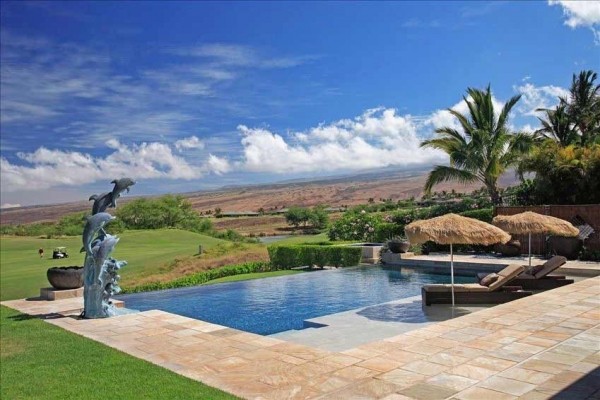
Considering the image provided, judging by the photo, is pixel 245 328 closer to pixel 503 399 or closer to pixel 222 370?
pixel 222 370

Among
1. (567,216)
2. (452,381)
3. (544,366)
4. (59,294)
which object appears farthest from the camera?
(567,216)

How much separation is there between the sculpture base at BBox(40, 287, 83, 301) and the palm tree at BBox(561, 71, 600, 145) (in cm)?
2736

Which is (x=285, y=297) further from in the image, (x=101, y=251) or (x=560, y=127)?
(x=560, y=127)

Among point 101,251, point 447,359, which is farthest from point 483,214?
point 101,251

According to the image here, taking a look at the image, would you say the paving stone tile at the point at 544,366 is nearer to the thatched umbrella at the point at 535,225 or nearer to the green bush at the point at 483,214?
the thatched umbrella at the point at 535,225

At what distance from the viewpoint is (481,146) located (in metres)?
23.2

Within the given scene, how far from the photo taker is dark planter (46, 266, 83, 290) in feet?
41.4

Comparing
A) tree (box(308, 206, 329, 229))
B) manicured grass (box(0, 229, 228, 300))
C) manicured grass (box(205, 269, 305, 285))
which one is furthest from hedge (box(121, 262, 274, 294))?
tree (box(308, 206, 329, 229))

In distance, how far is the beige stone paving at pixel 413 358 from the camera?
5113 millimetres

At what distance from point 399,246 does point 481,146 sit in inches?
291

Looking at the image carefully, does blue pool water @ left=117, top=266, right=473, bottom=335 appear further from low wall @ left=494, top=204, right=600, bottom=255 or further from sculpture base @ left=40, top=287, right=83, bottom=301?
low wall @ left=494, top=204, right=600, bottom=255

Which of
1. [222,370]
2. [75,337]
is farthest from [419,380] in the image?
[75,337]

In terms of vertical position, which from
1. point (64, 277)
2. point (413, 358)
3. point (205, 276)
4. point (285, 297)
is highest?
point (64, 277)

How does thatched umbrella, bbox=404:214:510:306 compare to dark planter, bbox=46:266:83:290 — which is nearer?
thatched umbrella, bbox=404:214:510:306
